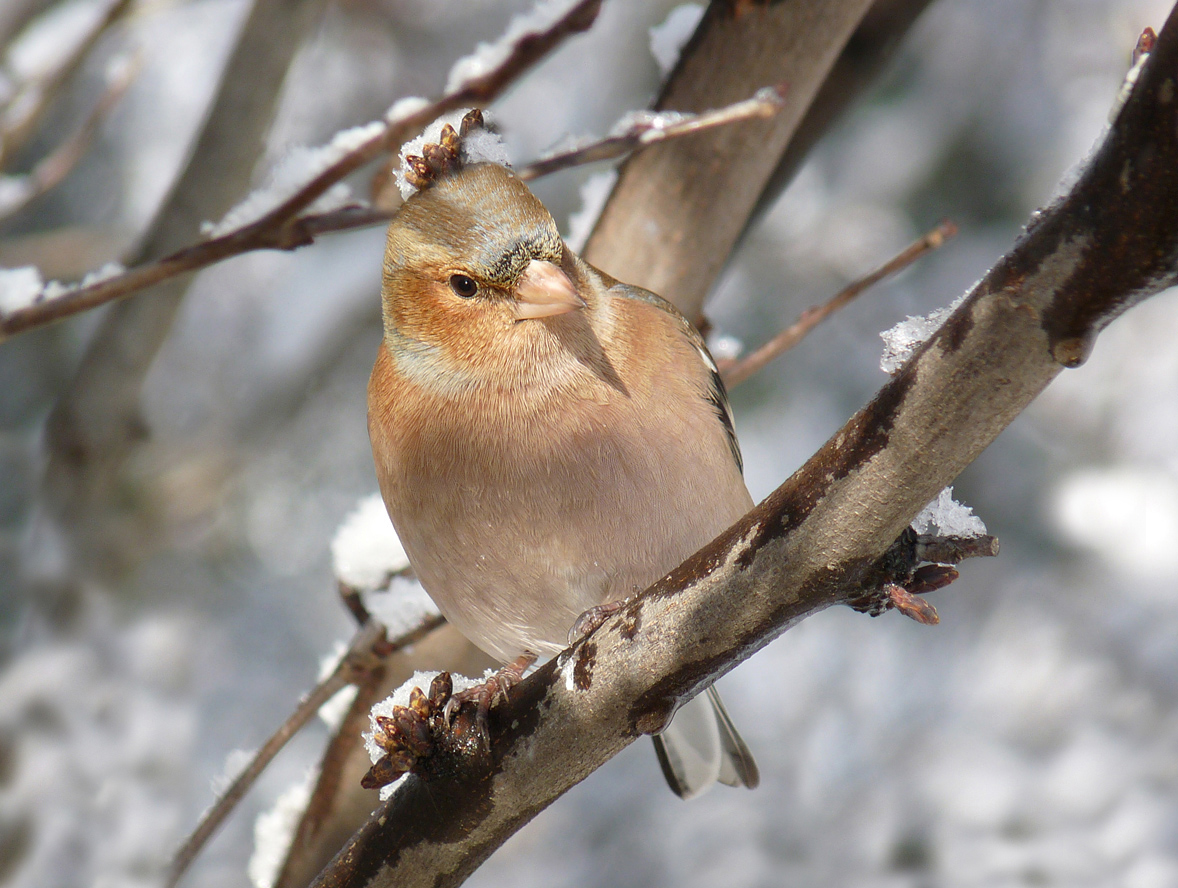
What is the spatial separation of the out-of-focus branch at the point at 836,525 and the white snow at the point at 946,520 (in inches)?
2.7

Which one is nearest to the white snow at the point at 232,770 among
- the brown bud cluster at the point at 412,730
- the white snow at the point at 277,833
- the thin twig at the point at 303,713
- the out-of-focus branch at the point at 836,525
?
the thin twig at the point at 303,713

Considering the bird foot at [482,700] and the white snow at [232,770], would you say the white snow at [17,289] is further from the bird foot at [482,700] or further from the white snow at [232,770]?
the white snow at [232,770]

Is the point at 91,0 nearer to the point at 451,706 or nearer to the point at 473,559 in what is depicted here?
the point at 473,559

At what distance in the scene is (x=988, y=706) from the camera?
359 centimetres

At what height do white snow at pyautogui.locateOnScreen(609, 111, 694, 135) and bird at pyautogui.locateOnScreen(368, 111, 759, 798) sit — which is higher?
white snow at pyautogui.locateOnScreen(609, 111, 694, 135)

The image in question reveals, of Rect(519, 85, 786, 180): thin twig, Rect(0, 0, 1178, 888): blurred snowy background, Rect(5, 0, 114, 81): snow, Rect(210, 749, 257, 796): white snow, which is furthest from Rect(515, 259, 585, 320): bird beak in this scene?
Rect(5, 0, 114, 81): snow

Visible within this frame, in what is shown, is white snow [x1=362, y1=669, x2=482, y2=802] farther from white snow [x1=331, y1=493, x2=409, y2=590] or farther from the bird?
white snow [x1=331, y1=493, x2=409, y2=590]

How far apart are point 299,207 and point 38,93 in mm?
2040

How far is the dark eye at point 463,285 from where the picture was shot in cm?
167

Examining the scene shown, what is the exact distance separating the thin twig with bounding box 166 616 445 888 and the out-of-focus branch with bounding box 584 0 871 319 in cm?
103

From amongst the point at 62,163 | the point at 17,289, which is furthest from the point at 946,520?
the point at 62,163

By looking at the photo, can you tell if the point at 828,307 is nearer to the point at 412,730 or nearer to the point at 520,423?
the point at 520,423

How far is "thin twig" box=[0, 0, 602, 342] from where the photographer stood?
1339 mm

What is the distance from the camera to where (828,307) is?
2412mm
